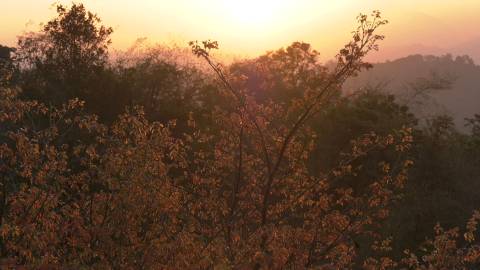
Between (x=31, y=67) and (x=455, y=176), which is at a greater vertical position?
(x=31, y=67)

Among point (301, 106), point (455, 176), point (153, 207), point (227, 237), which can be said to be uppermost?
point (301, 106)

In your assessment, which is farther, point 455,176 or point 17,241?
point 455,176

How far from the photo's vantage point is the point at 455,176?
32.8 m

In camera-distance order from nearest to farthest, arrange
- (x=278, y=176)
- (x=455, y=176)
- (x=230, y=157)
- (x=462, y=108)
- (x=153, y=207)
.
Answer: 1. (x=153, y=207)
2. (x=230, y=157)
3. (x=278, y=176)
4. (x=455, y=176)
5. (x=462, y=108)

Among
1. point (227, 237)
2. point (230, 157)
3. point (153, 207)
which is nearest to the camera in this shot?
point (153, 207)

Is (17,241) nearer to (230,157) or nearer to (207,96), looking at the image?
(230,157)

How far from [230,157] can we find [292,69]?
28371 mm

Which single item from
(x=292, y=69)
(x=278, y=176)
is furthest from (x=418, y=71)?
(x=278, y=176)

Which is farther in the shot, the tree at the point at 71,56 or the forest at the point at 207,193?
the tree at the point at 71,56

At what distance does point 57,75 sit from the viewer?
3412 cm

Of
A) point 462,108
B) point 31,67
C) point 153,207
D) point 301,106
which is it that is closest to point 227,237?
point 153,207

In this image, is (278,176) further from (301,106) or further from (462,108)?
(462,108)

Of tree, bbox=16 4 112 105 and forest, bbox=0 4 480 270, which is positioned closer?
forest, bbox=0 4 480 270

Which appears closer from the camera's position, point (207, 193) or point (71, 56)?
point (207, 193)
